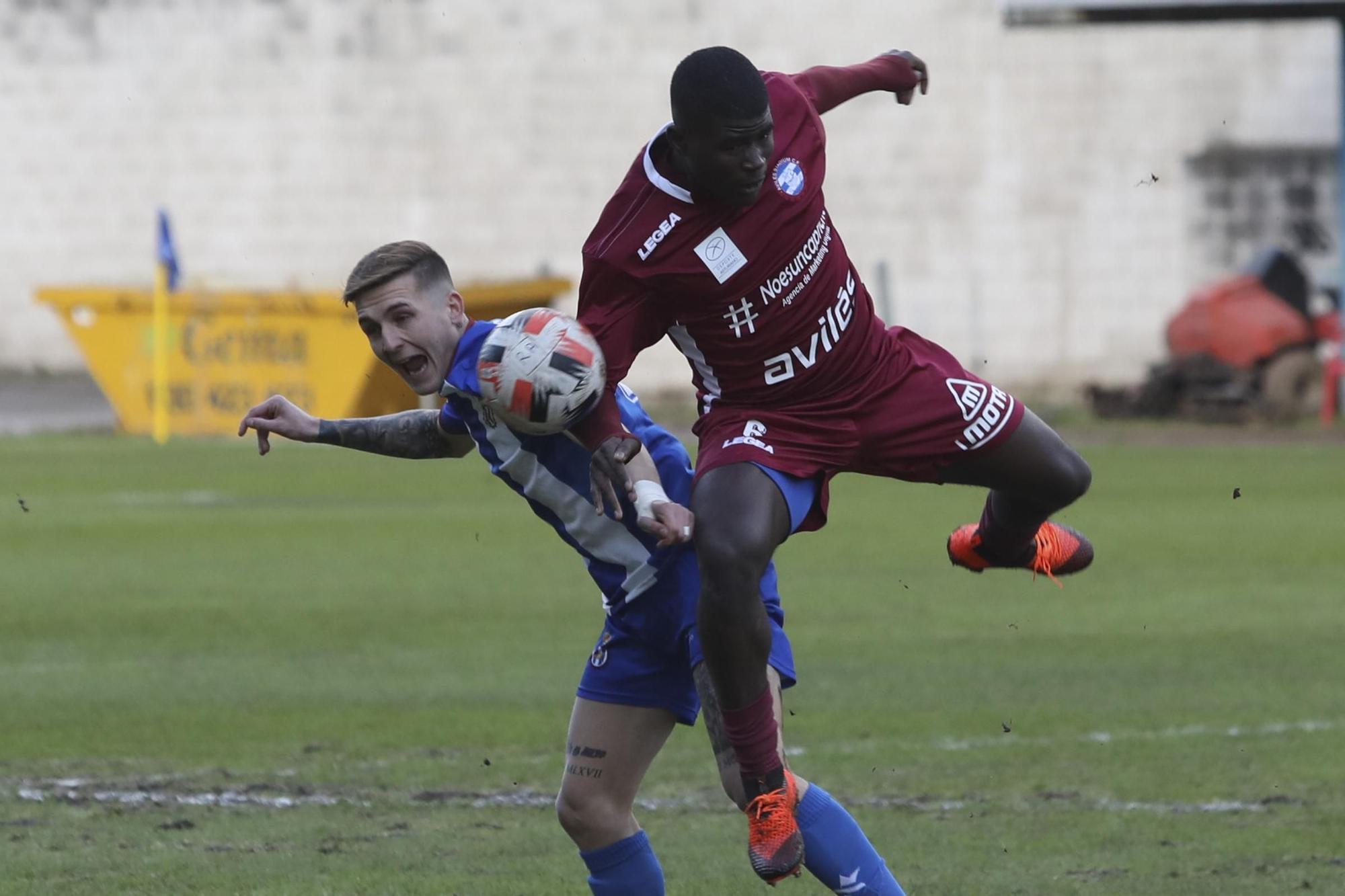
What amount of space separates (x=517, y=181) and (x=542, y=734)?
24057 millimetres

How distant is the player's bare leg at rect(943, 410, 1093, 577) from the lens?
589 centimetres

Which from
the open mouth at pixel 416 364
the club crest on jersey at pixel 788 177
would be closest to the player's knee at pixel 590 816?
the open mouth at pixel 416 364

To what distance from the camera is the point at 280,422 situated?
5.46 metres

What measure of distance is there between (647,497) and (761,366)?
80 cm

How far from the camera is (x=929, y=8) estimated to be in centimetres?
3048

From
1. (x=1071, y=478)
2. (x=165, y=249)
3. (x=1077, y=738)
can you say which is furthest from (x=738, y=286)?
(x=165, y=249)

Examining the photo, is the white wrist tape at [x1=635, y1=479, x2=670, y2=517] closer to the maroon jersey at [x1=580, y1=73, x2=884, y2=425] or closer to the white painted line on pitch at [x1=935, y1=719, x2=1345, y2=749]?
the maroon jersey at [x1=580, y1=73, x2=884, y2=425]

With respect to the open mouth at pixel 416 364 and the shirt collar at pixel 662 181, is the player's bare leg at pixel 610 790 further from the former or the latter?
the shirt collar at pixel 662 181

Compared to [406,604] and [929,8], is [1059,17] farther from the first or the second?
[406,604]

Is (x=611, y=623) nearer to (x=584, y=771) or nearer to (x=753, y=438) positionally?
(x=584, y=771)

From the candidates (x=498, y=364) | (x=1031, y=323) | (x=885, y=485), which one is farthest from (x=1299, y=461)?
(x=498, y=364)

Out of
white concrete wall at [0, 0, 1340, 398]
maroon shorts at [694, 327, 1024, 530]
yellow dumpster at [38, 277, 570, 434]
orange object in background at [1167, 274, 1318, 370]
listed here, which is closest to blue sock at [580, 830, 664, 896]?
maroon shorts at [694, 327, 1024, 530]

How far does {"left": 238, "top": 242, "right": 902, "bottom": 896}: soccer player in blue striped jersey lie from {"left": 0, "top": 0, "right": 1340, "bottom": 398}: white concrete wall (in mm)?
24712

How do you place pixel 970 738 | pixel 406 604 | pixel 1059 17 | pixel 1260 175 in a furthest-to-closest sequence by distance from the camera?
pixel 1260 175
pixel 1059 17
pixel 406 604
pixel 970 738
